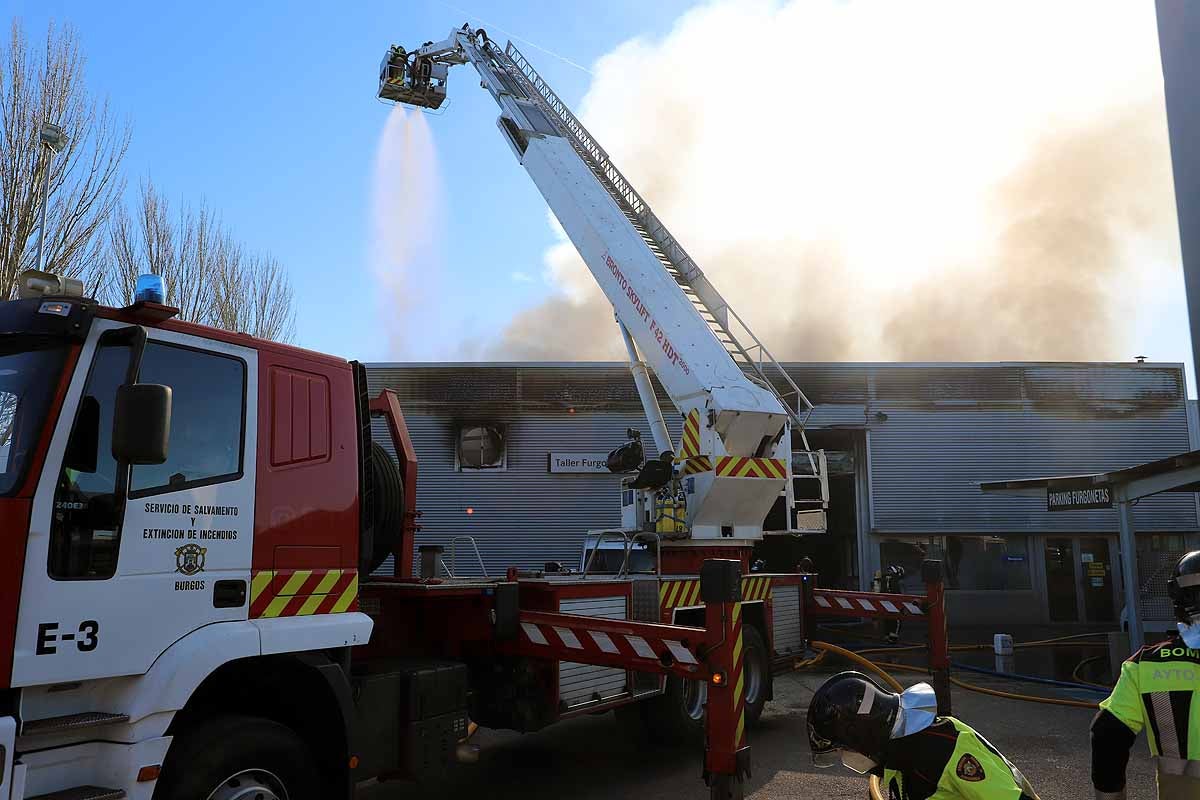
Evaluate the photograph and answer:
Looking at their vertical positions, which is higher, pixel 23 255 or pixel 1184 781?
pixel 23 255

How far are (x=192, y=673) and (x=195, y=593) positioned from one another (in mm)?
354

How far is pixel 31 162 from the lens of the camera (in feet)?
41.7

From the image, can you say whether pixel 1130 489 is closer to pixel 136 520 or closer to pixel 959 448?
pixel 959 448

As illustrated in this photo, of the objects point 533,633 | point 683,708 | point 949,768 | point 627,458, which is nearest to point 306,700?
point 533,633

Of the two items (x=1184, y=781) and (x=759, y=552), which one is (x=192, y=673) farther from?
(x=759, y=552)

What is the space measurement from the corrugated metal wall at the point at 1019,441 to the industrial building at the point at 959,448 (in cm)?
3

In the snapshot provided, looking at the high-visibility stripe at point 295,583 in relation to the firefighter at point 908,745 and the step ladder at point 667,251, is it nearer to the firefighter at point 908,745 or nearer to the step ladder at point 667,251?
the firefighter at point 908,745

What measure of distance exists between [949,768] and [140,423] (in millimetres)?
3106

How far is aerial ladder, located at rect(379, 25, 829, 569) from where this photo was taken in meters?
8.71

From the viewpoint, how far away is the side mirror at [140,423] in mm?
3473

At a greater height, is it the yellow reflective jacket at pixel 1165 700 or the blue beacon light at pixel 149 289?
the blue beacon light at pixel 149 289

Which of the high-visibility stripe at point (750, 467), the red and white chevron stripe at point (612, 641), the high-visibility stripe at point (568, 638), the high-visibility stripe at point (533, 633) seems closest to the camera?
the red and white chevron stripe at point (612, 641)

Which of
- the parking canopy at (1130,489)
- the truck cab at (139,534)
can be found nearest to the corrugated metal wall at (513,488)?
the parking canopy at (1130,489)

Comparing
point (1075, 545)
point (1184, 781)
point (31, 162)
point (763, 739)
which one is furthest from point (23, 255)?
point (1075, 545)
